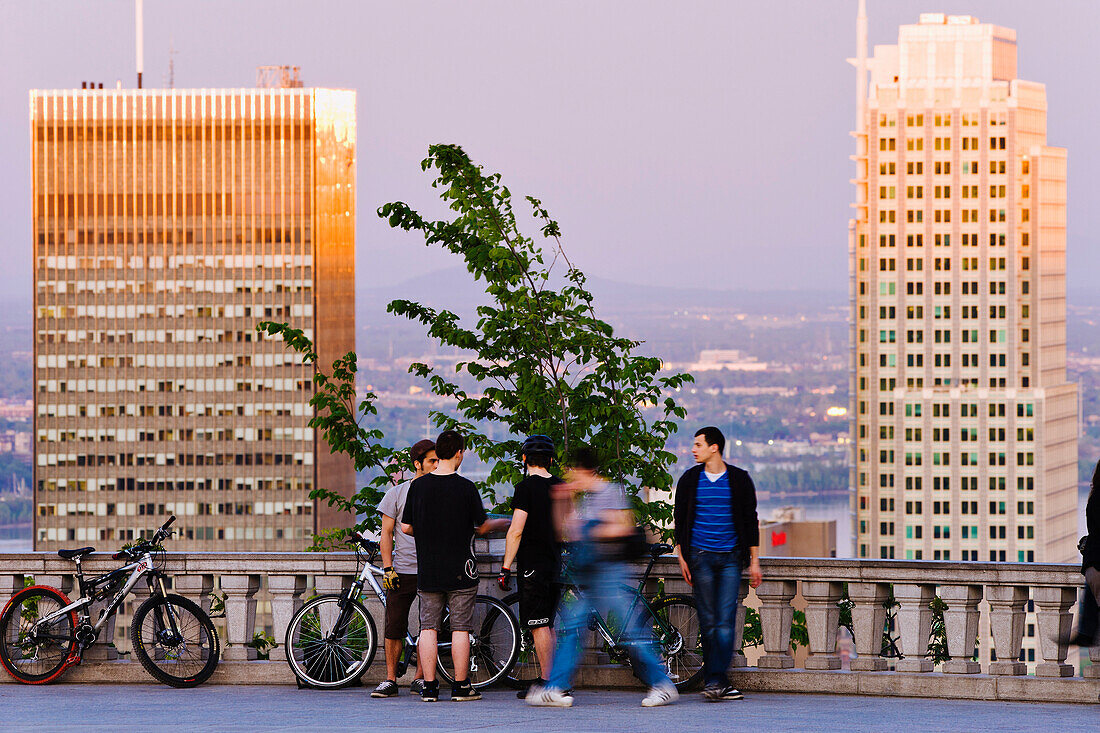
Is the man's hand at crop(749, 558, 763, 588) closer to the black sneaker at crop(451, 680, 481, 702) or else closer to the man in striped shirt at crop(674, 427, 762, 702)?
the man in striped shirt at crop(674, 427, 762, 702)

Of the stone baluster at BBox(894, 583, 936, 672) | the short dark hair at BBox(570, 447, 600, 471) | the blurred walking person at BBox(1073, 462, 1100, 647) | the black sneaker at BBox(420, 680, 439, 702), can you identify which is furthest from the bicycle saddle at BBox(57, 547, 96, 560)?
the blurred walking person at BBox(1073, 462, 1100, 647)

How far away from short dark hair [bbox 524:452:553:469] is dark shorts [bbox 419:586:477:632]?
0.98 m

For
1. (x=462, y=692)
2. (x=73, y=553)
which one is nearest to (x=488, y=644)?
(x=462, y=692)

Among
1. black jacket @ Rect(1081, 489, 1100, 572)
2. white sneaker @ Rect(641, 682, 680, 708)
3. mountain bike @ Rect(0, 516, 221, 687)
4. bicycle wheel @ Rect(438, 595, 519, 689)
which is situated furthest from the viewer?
mountain bike @ Rect(0, 516, 221, 687)

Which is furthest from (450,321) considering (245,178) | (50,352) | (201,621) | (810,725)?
(50,352)

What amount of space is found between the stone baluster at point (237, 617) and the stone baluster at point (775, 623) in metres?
3.88

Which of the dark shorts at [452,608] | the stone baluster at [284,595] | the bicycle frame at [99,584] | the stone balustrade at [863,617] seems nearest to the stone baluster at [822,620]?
the stone balustrade at [863,617]

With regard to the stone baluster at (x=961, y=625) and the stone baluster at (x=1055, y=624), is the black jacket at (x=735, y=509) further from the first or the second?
the stone baluster at (x=1055, y=624)

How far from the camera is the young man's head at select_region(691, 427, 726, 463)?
36.0 ft

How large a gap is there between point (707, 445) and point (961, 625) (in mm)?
2228

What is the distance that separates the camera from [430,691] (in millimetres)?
11312

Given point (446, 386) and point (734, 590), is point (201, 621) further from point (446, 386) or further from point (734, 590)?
point (446, 386)

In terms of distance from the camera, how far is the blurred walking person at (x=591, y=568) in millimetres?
10922

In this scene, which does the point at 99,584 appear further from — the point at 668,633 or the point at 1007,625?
the point at 1007,625
